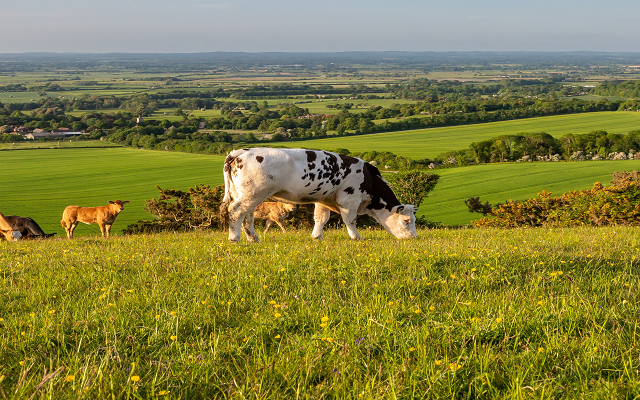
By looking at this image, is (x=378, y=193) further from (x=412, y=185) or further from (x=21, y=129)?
(x=21, y=129)

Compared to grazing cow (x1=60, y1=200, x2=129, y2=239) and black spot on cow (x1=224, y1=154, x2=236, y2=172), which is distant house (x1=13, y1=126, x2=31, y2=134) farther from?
black spot on cow (x1=224, y1=154, x2=236, y2=172)

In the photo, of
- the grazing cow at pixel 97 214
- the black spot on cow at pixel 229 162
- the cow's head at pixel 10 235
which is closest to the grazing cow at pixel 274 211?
the grazing cow at pixel 97 214

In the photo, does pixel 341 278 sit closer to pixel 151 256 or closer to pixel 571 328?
pixel 571 328

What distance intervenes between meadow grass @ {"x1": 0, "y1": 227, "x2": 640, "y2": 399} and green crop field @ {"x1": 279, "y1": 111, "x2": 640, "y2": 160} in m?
99.9

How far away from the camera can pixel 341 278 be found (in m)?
6.48

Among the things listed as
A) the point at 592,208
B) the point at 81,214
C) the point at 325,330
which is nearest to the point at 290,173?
the point at 325,330

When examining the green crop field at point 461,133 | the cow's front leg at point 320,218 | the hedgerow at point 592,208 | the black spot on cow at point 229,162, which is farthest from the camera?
the green crop field at point 461,133

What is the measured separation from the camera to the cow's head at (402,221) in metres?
13.1

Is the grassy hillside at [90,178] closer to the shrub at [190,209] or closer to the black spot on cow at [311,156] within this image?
the shrub at [190,209]

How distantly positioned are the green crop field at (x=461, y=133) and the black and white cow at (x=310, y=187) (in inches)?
3655

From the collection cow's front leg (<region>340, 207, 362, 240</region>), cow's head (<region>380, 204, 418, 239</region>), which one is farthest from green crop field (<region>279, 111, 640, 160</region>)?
cow's front leg (<region>340, 207, 362, 240</region>)

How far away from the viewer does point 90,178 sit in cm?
8925

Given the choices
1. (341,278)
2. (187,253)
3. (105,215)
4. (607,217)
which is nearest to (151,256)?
(187,253)

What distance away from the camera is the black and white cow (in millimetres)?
11330
